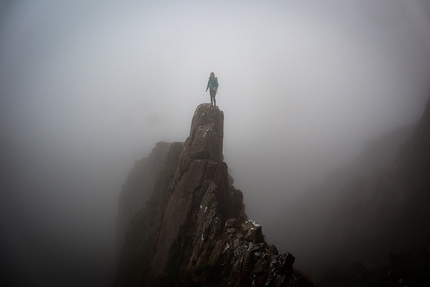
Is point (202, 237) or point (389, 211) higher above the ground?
point (202, 237)

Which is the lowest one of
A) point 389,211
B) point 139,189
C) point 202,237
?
point 139,189

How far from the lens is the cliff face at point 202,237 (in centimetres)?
1081

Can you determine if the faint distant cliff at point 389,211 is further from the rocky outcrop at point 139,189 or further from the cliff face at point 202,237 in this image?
the rocky outcrop at point 139,189

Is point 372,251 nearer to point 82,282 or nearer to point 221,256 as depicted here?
point 221,256

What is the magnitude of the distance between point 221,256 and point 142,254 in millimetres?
17479

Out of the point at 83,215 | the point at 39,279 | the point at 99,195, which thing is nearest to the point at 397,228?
the point at 39,279

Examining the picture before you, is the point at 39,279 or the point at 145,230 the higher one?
the point at 145,230

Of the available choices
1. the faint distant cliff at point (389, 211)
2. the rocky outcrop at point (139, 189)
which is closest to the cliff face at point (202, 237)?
the rocky outcrop at point (139, 189)

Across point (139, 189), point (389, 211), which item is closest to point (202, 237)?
point (139, 189)

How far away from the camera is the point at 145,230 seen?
1068 inches

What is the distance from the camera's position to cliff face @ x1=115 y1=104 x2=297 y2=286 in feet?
35.5

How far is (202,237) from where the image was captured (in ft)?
48.3

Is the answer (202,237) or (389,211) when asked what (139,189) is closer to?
(202,237)

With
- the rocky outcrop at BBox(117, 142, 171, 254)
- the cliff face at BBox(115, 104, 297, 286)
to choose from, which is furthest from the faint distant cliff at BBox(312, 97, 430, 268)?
the rocky outcrop at BBox(117, 142, 171, 254)
